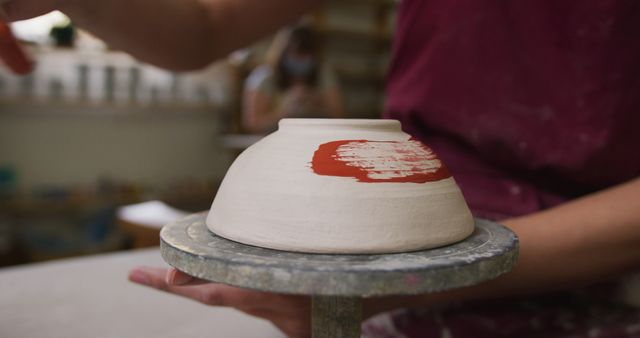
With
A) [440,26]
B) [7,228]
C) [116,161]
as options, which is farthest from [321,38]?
[440,26]

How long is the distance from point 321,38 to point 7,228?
269 centimetres

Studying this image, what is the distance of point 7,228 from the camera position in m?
3.09

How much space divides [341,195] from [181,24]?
0.59m

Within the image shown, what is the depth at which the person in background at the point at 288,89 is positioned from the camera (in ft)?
10.5

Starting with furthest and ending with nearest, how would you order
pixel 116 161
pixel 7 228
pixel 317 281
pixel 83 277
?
1. pixel 116 161
2. pixel 7 228
3. pixel 83 277
4. pixel 317 281

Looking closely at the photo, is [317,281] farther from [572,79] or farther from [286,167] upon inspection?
[572,79]

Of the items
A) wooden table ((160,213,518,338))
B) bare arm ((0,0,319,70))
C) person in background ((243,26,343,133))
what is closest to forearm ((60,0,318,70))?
bare arm ((0,0,319,70))

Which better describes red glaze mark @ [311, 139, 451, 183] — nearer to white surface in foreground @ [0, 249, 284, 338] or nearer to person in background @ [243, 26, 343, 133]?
white surface in foreground @ [0, 249, 284, 338]

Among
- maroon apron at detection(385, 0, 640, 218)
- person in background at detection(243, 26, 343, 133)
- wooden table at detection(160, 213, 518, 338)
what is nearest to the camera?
wooden table at detection(160, 213, 518, 338)

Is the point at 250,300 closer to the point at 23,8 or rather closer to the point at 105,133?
the point at 23,8

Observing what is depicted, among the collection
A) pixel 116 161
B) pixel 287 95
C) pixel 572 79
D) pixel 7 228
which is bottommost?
pixel 7 228

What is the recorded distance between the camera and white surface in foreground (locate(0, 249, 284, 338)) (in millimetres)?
826

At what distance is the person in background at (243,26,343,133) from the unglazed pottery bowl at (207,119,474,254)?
2.65 m

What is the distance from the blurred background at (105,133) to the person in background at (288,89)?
1cm
